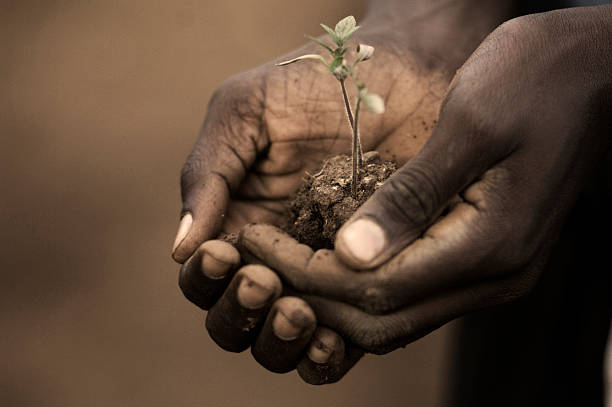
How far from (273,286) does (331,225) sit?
32 cm

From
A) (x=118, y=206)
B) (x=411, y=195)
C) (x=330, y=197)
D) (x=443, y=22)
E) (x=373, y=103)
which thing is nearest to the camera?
(x=373, y=103)

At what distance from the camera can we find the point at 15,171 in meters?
3.92

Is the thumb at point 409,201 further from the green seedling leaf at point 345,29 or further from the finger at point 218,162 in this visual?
the finger at point 218,162

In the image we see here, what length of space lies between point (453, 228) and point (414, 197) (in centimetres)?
14

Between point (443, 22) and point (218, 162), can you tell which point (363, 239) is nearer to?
point (218, 162)

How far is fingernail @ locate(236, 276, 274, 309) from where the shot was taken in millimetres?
1468

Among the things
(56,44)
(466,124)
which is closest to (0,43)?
(56,44)

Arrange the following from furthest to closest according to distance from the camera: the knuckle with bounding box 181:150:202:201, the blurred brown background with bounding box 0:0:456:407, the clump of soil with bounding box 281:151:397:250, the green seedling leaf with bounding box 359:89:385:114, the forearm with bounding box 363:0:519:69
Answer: the blurred brown background with bounding box 0:0:456:407
the forearm with bounding box 363:0:519:69
the knuckle with bounding box 181:150:202:201
the clump of soil with bounding box 281:151:397:250
the green seedling leaf with bounding box 359:89:385:114

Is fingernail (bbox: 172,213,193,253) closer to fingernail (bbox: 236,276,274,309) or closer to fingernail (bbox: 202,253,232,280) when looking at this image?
fingernail (bbox: 202,253,232,280)

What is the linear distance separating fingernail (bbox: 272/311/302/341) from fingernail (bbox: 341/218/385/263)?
265 mm

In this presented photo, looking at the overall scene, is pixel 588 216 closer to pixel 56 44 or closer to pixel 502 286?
pixel 502 286

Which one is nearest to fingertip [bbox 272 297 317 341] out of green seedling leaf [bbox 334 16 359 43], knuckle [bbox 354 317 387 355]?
knuckle [bbox 354 317 387 355]

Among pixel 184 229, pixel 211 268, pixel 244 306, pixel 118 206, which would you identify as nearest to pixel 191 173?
pixel 184 229

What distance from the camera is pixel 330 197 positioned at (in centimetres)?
171
